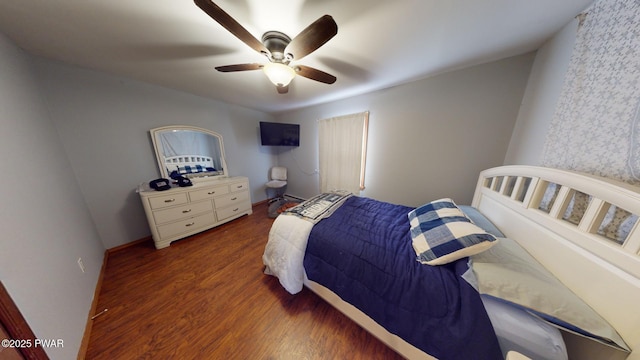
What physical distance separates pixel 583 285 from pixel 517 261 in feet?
0.58

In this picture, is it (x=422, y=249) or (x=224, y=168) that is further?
(x=224, y=168)

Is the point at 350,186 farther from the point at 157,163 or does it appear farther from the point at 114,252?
the point at 114,252

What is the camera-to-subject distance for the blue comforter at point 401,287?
0.73 m

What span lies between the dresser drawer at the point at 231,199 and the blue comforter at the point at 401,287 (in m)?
1.89

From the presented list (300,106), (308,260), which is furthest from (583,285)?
(300,106)

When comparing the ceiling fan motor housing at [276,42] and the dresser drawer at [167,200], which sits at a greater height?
the ceiling fan motor housing at [276,42]

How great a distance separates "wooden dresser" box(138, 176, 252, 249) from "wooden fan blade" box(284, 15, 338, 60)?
86.1 inches

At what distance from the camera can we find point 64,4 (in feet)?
3.04

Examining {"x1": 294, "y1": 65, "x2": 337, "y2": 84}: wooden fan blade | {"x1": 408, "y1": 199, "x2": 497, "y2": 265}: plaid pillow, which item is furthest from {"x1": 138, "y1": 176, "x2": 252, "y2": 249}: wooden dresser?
{"x1": 408, "y1": 199, "x2": 497, "y2": 265}: plaid pillow

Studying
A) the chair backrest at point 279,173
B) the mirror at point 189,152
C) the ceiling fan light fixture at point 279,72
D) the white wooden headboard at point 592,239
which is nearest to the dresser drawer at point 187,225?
the mirror at point 189,152

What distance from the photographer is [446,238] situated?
99 centimetres

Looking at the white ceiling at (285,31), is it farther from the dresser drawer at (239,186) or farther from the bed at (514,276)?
the dresser drawer at (239,186)

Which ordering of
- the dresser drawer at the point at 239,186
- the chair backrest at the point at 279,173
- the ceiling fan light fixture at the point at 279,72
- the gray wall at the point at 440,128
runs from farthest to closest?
the chair backrest at the point at 279,173 → the dresser drawer at the point at 239,186 → the gray wall at the point at 440,128 → the ceiling fan light fixture at the point at 279,72

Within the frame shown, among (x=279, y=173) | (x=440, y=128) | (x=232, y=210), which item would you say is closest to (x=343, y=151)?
(x=440, y=128)
